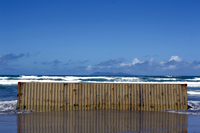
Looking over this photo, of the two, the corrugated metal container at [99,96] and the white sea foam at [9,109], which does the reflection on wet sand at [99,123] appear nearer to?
the corrugated metal container at [99,96]

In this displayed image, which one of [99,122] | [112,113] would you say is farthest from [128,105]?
[99,122]

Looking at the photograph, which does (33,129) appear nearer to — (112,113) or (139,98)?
(112,113)

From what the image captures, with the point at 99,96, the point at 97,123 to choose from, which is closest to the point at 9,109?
the point at 99,96

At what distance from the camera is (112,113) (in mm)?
12188

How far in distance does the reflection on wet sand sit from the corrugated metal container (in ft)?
4.99

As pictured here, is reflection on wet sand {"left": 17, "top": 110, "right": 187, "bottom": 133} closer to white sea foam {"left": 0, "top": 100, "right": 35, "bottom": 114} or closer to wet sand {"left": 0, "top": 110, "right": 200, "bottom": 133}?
wet sand {"left": 0, "top": 110, "right": 200, "bottom": 133}

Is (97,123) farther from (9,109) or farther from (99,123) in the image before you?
(9,109)

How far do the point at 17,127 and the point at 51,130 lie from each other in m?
1.45

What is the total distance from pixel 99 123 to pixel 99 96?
153 inches

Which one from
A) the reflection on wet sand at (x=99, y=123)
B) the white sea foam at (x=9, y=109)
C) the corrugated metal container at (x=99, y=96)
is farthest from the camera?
the corrugated metal container at (x=99, y=96)

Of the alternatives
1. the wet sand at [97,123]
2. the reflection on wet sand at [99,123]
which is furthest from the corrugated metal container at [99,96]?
the wet sand at [97,123]

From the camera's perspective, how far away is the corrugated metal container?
13367 mm

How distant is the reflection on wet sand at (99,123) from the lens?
28.3 ft

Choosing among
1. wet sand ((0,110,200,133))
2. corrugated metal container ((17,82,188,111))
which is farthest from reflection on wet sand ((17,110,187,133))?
corrugated metal container ((17,82,188,111))
